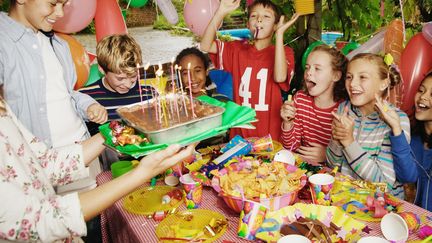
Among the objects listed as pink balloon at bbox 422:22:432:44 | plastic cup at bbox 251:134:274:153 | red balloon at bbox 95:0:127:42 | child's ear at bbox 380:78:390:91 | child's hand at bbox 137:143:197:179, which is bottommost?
plastic cup at bbox 251:134:274:153

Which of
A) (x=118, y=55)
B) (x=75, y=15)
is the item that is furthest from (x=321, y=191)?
(x=75, y=15)

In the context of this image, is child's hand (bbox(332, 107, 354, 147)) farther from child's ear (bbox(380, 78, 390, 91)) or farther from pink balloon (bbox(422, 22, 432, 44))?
pink balloon (bbox(422, 22, 432, 44))

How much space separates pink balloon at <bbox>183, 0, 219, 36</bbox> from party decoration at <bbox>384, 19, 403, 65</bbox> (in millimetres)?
1435

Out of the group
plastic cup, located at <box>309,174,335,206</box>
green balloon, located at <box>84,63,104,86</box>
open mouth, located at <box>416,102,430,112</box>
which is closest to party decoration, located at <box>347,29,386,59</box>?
open mouth, located at <box>416,102,430,112</box>

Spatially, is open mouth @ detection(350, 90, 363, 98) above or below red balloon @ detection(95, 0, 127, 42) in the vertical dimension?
below

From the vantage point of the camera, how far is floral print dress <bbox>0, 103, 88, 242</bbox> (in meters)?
1.04

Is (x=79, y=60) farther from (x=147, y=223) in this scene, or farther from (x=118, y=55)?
(x=147, y=223)

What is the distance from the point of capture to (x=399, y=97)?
2.41 m

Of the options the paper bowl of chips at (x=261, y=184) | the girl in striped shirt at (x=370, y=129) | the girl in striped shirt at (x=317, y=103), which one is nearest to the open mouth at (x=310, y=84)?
the girl in striped shirt at (x=317, y=103)

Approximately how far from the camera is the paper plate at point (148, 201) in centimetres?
163

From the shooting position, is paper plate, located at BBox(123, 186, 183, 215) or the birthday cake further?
paper plate, located at BBox(123, 186, 183, 215)

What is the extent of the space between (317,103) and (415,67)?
0.70 m

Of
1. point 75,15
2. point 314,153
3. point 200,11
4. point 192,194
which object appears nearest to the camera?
point 192,194

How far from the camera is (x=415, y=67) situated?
2471 mm
